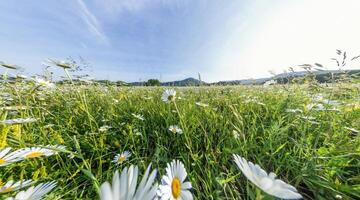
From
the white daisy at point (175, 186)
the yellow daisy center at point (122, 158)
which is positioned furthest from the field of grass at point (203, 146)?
the white daisy at point (175, 186)

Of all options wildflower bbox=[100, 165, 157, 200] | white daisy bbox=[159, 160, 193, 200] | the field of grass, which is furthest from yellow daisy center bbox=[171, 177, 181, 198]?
wildflower bbox=[100, 165, 157, 200]

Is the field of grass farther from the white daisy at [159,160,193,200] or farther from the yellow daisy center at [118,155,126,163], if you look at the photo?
the white daisy at [159,160,193,200]

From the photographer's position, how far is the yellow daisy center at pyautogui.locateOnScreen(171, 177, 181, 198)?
21.9 inches

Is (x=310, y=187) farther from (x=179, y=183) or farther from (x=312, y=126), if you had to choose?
(x=312, y=126)

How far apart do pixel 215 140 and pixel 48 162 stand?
3.58 feet

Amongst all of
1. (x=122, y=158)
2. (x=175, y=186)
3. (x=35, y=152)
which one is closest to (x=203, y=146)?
(x=122, y=158)

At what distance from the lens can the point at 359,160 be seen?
958 mm

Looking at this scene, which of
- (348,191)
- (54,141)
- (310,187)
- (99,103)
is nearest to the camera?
(348,191)

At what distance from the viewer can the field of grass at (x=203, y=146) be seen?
2.70ft

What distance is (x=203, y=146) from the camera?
1.37 m

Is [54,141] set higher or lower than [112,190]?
lower

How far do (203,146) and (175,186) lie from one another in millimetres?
812

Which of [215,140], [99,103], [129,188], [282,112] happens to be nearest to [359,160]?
[215,140]

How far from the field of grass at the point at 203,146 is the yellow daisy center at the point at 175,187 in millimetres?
150
